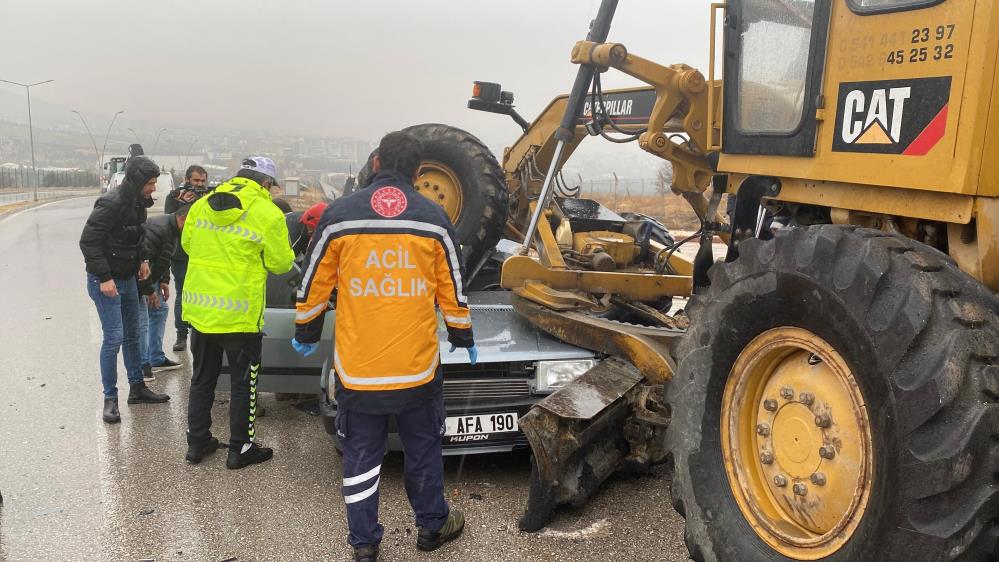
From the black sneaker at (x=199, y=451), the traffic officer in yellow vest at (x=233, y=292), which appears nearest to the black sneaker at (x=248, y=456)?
the traffic officer in yellow vest at (x=233, y=292)

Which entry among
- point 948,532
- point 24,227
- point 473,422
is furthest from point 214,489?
point 24,227

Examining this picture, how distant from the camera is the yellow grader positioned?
2076 mm

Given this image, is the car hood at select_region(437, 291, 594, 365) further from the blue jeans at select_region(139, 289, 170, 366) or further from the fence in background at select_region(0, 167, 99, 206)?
the fence in background at select_region(0, 167, 99, 206)

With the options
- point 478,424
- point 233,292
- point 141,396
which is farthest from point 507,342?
point 141,396

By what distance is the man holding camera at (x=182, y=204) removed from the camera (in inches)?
262

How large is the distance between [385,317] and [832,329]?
74.4 inches

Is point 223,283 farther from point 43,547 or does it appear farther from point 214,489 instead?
point 43,547

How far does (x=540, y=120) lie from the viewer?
693 cm

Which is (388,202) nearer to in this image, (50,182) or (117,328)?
(117,328)

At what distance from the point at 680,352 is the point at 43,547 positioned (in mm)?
3154

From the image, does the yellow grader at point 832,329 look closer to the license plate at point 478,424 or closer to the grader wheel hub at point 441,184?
the license plate at point 478,424

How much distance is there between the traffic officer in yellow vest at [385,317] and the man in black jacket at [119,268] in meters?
2.77

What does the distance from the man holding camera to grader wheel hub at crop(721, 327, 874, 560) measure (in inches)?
206

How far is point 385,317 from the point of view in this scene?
136 inches
